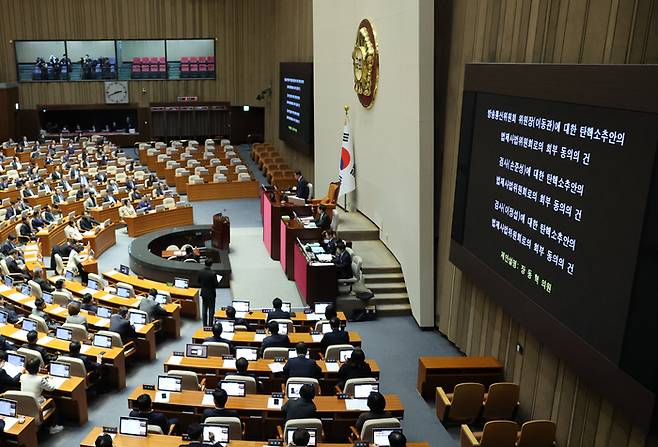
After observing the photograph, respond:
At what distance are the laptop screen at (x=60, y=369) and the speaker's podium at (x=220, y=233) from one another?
7854mm

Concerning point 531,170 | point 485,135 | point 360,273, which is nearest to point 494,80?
point 485,135

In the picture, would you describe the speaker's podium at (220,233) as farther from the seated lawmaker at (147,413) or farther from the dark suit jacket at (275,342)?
the seated lawmaker at (147,413)

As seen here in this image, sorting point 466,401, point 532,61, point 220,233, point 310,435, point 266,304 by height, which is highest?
point 532,61

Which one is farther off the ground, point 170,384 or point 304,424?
point 304,424

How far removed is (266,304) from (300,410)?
6.08 m

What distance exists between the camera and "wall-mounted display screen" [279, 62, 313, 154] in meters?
22.8

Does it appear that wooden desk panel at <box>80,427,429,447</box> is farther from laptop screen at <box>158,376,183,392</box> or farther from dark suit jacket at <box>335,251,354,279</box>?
dark suit jacket at <box>335,251,354,279</box>

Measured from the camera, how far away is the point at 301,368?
8.91 meters

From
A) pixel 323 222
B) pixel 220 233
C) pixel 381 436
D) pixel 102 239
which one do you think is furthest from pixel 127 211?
pixel 381 436

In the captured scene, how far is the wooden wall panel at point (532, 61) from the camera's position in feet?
22.6

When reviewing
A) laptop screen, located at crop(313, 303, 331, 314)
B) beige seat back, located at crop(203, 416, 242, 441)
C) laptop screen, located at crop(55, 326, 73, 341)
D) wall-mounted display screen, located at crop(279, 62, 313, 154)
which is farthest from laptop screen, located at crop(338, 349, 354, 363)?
wall-mounted display screen, located at crop(279, 62, 313, 154)

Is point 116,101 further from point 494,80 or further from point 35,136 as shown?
point 494,80

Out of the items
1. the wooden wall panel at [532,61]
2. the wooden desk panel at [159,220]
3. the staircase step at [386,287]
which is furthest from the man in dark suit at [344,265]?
the wooden desk panel at [159,220]

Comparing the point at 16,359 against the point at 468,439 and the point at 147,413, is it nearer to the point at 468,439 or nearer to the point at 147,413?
the point at 147,413
